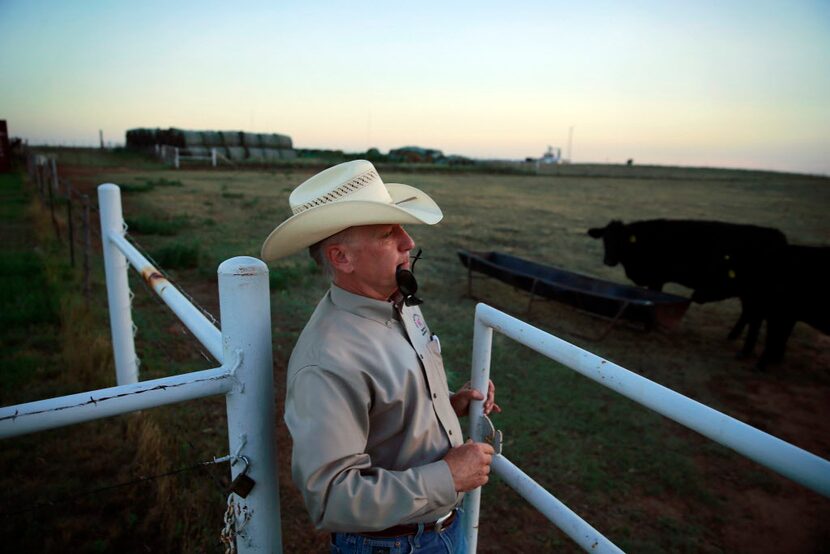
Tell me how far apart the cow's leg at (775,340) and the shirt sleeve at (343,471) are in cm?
641

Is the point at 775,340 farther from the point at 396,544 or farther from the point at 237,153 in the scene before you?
the point at 237,153

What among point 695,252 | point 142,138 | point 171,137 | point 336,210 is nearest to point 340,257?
point 336,210

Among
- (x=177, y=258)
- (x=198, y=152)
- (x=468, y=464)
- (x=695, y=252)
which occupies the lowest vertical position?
(x=177, y=258)

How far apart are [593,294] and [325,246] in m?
5.69

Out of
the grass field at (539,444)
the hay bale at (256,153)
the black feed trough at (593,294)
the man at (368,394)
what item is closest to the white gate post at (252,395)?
the man at (368,394)

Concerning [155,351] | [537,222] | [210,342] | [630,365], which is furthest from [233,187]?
[210,342]

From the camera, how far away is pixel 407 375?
143 centimetres

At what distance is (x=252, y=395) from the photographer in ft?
4.46

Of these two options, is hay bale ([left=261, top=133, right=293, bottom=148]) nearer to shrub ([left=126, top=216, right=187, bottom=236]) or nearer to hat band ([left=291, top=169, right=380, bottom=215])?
shrub ([left=126, top=216, right=187, bottom=236])

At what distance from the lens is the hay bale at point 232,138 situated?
145 feet

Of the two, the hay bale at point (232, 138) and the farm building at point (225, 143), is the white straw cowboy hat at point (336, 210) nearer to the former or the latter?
the farm building at point (225, 143)

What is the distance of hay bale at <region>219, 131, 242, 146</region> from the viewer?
145 ft

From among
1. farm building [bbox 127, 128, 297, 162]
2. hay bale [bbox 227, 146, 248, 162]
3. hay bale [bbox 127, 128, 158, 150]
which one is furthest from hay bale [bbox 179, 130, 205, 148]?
hay bale [bbox 127, 128, 158, 150]

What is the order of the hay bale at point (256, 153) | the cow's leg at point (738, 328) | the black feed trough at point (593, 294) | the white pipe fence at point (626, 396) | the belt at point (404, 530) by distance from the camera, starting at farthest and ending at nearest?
1. the hay bale at point (256, 153)
2. the cow's leg at point (738, 328)
3. the black feed trough at point (593, 294)
4. the belt at point (404, 530)
5. the white pipe fence at point (626, 396)
